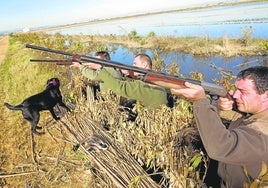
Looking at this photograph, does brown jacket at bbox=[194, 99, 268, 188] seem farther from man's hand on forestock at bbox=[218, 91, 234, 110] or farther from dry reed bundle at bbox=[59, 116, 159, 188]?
dry reed bundle at bbox=[59, 116, 159, 188]

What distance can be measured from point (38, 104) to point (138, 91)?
102 inches

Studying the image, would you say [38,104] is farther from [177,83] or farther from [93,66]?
[177,83]

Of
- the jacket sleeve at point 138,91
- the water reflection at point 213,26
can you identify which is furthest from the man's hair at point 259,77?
the water reflection at point 213,26

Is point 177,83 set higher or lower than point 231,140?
higher

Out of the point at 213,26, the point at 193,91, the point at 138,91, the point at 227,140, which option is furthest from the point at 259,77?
the point at 213,26

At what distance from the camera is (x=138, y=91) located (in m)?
4.35

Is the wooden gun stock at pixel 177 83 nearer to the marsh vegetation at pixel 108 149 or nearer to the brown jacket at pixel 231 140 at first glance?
the brown jacket at pixel 231 140

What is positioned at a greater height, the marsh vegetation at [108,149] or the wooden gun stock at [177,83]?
the wooden gun stock at [177,83]

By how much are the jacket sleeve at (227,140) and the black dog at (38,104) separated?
13.4ft

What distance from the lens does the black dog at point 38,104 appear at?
5953mm

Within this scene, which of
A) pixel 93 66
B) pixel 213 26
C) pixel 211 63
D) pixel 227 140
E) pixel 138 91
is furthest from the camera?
pixel 213 26

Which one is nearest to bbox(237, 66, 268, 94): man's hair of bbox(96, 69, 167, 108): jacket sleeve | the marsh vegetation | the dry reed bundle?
the marsh vegetation

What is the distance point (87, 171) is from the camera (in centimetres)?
328

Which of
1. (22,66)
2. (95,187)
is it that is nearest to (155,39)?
(22,66)
